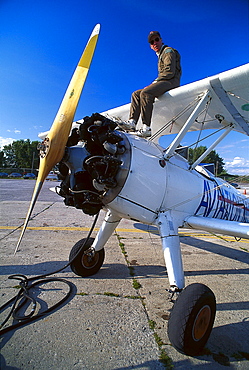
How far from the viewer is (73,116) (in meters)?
2.43

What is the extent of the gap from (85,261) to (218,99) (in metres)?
3.31

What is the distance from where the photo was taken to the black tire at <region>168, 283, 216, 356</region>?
2002 mm

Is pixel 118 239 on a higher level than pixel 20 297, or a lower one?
lower

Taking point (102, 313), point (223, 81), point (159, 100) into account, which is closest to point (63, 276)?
point (102, 313)

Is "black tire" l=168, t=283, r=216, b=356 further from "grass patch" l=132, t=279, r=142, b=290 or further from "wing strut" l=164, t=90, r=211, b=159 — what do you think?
"wing strut" l=164, t=90, r=211, b=159

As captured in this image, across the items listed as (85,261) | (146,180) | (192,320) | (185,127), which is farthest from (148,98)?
(192,320)

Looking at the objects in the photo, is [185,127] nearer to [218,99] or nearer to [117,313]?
[218,99]

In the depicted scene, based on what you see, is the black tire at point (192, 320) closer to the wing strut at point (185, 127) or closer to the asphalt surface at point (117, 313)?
the asphalt surface at point (117, 313)

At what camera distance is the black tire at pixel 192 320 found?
2.00 meters

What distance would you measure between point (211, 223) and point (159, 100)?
2150mm

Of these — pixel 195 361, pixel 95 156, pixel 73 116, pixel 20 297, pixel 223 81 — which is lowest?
pixel 195 361

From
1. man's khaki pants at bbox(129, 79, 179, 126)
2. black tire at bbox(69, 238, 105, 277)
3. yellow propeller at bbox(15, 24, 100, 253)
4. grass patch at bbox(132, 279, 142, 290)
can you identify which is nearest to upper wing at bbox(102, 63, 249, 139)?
man's khaki pants at bbox(129, 79, 179, 126)

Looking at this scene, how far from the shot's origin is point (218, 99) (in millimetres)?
3463

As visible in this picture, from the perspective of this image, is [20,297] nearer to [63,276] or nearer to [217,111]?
[63,276]
